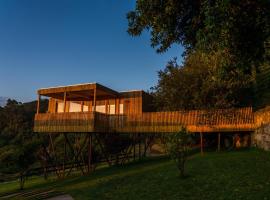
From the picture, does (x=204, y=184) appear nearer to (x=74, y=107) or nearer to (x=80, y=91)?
(x=80, y=91)

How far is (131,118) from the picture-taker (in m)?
22.6

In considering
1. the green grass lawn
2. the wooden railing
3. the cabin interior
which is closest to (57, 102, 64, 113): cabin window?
the cabin interior

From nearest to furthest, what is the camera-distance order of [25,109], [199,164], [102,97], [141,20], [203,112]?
1. [141,20]
2. [199,164]
3. [203,112]
4. [102,97]
5. [25,109]

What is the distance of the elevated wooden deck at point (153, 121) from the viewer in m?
19.8

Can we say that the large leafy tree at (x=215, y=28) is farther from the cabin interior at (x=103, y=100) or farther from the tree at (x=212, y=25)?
the cabin interior at (x=103, y=100)

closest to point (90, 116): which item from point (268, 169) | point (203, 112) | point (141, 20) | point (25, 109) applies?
point (203, 112)

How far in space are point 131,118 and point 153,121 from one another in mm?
1867

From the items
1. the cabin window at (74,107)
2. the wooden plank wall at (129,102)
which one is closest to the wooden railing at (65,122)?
the wooden plank wall at (129,102)

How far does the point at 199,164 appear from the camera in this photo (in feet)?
50.2

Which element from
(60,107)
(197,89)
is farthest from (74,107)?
(197,89)

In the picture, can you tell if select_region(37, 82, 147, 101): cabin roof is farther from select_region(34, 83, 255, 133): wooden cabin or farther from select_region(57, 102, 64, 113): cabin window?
select_region(57, 102, 64, 113): cabin window

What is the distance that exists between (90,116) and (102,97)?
599 centimetres

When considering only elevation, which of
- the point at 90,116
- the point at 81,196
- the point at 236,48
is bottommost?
the point at 81,196

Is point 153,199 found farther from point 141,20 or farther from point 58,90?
point 58,90
